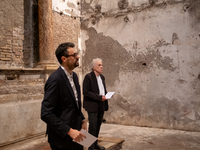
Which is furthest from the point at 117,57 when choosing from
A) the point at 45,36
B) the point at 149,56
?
the point at 45,36

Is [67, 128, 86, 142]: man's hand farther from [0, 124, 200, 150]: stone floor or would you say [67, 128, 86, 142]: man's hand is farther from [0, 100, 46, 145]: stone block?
[0, 100, 46, 145]: stone block

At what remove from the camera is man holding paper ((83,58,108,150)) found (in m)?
3.60

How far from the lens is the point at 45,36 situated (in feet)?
19.1

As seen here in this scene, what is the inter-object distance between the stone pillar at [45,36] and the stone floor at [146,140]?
6.50 feet

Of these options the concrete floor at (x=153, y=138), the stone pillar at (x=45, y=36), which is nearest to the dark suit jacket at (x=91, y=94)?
the concrete floor at (x=153, y=138)

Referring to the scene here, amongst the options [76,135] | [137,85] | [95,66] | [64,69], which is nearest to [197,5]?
[137,85]

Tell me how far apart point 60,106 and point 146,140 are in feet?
11.1

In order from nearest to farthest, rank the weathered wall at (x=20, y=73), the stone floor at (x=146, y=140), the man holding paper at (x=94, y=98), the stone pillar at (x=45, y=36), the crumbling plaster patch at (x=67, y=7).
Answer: the man holding paper at (x=94, y=98) → the stone floor at (x=146, y=140) → the weathered wall at (x=20, y=73) → the stone pillar at (x=45, y=36) → the crumbling plaster patch at (x=67, y=7)

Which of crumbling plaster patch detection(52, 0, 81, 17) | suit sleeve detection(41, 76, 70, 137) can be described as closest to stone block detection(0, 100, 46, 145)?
crumbling plaster patch detection(52, 0, 81, 17)

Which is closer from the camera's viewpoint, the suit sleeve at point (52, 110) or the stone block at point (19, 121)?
the suit sleeve at point (52, 110)

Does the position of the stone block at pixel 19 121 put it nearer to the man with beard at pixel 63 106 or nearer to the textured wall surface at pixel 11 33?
the textured wall surface at pixel 11 33

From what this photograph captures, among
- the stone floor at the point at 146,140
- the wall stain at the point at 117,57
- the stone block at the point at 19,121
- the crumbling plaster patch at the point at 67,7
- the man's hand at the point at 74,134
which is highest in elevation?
the crumbling plaster patch at the point at 67,7

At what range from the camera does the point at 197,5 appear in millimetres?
5480

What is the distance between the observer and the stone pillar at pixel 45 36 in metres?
5.78
